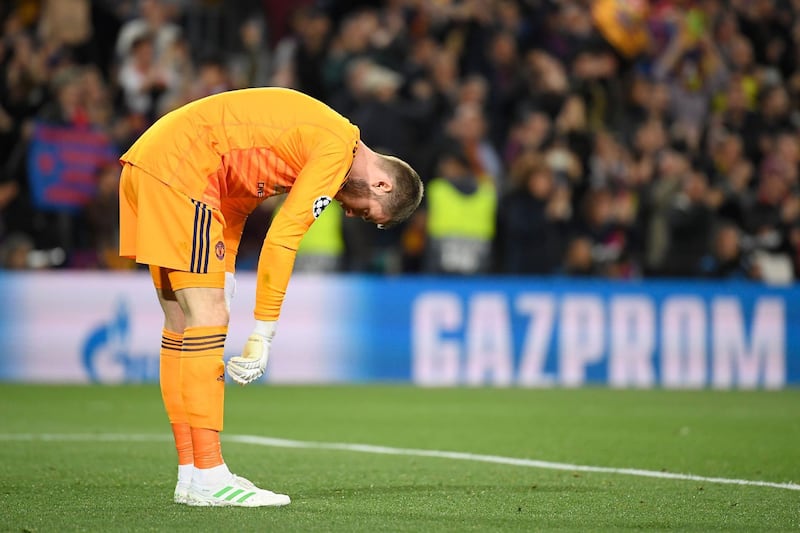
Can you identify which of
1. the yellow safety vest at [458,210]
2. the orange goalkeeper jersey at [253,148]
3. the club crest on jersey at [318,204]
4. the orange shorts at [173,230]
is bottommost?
the yellow safety vest at [458,210]

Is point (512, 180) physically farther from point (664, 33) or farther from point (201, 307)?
point (201, 307)

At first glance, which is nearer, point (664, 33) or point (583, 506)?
point (583, 506)

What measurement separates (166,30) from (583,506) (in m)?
11.6

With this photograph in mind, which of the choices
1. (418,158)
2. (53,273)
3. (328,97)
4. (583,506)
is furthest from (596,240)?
(583,506)

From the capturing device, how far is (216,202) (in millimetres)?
6418

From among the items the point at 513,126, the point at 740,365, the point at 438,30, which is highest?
the point at 438,30

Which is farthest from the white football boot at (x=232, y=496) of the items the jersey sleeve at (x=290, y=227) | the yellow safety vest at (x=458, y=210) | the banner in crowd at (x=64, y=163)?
the yellow safety vest at (x=458, y=210)

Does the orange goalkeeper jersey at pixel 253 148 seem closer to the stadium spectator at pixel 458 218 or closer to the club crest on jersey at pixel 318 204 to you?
the club crest on jersey at pixel 318 204

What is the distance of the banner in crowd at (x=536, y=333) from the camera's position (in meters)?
15.3

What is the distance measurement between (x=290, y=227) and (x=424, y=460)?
9.02 feet

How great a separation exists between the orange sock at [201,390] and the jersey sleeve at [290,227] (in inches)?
12.5

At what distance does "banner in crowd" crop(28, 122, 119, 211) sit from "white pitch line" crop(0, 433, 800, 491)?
5.56 meters


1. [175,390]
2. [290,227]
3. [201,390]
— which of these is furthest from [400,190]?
[175,390]

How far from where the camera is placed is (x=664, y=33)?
20.2m
